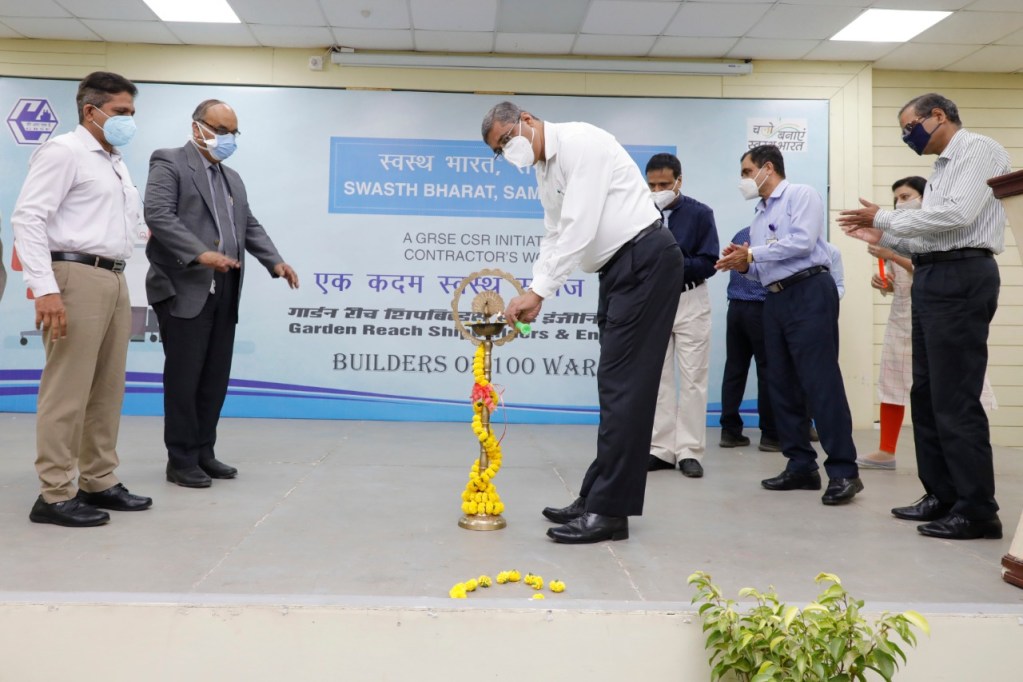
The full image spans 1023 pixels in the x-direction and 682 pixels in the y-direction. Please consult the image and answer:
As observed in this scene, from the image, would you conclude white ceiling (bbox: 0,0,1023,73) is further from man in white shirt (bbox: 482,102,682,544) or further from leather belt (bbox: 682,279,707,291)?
man in white shirt (bbox: 482,102,682,544)

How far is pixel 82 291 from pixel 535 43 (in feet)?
13.8

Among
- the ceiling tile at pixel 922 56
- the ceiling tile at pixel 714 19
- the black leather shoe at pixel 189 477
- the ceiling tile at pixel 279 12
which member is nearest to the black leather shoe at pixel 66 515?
the black leather shoe at pixel 189 477

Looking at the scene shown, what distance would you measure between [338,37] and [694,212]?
3289 millimetres

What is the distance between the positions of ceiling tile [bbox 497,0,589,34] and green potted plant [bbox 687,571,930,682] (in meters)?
4.53

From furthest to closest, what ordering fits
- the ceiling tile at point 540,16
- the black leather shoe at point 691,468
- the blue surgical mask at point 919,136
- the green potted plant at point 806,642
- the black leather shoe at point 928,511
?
1. the ceiling tile at point 540,16
2. the black leather shoe at point 691,468
3. the black leather shoe at point 928,511
4. the blue surgical mask at point 919,136
5. the green potted plant at point 806,642

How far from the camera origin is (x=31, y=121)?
601cm

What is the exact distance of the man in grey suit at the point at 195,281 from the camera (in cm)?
323

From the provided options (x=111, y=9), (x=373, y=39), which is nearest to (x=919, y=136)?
(x=373, y=39)

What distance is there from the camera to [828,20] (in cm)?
551

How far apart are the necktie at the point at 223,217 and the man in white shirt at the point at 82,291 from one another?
487mm

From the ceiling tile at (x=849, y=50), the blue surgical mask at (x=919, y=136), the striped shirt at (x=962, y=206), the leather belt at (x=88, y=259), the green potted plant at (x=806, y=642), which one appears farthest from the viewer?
the ceiling tile at (x=849, y=50)

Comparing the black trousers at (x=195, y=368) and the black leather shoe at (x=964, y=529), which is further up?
the black trousers at (x=195, y=368)

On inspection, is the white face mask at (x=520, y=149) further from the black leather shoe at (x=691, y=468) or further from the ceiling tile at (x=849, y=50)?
the ceiling tile at (x=849, y=50)

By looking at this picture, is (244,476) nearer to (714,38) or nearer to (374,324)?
(374,324)
